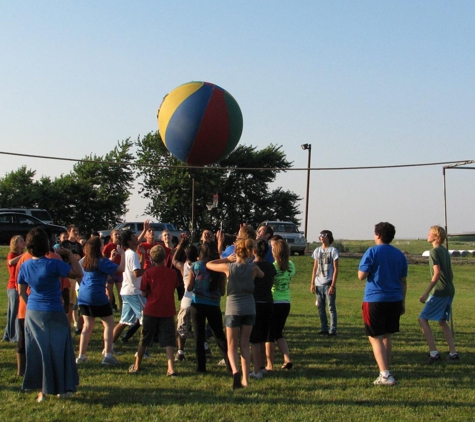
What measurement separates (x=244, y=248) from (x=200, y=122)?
3107mm

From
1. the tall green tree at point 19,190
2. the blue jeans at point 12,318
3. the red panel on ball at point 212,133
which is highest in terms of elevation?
the tall green tree at point 19,190

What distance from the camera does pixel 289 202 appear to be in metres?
57.4

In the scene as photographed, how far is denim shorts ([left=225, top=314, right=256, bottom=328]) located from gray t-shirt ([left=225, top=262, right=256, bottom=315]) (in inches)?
1.9

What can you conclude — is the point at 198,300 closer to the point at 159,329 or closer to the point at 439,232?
the point at 159,329

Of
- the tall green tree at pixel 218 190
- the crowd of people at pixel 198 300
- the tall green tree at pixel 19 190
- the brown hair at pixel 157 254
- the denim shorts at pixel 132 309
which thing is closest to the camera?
the crowd of people at pixel 198 300

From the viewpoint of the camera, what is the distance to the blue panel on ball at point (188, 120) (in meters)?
9.26

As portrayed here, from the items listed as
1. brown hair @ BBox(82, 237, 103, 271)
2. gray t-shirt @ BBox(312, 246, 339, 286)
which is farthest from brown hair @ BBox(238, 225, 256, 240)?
gray t-shirt @ BBox(312, 246, 339, 286)

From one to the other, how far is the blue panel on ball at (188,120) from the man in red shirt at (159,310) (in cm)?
258

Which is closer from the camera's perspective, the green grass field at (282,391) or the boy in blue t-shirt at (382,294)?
the green grass field at (282,391)

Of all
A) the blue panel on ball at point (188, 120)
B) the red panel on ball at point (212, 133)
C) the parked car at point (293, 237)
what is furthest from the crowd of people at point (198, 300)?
the parked car at point (293, 237)

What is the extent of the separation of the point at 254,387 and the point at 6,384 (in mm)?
2546

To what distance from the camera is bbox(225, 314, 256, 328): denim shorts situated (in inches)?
264

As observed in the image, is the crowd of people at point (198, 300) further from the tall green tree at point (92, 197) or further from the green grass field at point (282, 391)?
the tall green tree at point (92, 197)

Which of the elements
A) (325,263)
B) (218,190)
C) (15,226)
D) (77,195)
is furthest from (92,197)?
(325,263)
